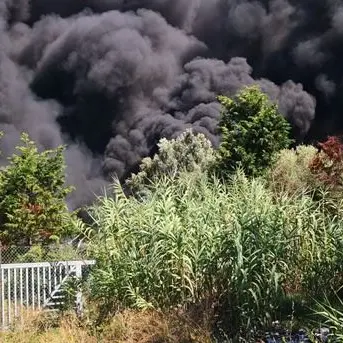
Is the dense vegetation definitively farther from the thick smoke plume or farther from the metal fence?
the thick smoke plume

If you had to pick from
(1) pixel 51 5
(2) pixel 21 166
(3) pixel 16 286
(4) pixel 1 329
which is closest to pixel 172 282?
(4) pixel 1 329

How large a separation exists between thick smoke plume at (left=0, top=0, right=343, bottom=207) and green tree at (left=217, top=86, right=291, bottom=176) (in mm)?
5100

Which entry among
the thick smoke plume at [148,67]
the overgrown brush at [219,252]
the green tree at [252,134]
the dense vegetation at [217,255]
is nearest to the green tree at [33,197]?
the green tree at [252,134]

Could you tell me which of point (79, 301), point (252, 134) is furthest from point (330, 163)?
point (79, 301)

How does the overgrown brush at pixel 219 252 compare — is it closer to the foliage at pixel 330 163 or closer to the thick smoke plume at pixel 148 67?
the foliage at pixel 330 163

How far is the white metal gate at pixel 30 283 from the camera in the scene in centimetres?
841

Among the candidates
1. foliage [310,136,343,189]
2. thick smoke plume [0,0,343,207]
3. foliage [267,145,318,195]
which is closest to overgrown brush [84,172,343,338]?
foliage [310,136,343,189]

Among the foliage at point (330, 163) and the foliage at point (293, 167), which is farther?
the foliage at point (293, 167)

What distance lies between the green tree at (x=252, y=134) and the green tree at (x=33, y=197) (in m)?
4.21

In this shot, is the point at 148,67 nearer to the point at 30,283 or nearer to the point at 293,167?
the point at 293,167

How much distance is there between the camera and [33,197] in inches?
528

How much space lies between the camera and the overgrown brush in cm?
570

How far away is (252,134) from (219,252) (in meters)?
10.1

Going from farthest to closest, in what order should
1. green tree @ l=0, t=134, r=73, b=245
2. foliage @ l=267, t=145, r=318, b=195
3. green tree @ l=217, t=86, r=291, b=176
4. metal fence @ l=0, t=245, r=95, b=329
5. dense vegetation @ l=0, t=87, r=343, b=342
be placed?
green tree @ l=217, t=86, r=291, b=176 < foliage @ l=267, t=145, r=318, b=195 < green tree @ l=0, t=134, r=73, b=245 < metal fence @ l=0, t=245, r=95, b=329 < dense vegetation @ l=0, t=87, r=343, b=342
